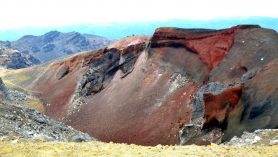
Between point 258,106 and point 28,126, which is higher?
point 258,106

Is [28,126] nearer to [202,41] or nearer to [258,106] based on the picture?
[258,106]

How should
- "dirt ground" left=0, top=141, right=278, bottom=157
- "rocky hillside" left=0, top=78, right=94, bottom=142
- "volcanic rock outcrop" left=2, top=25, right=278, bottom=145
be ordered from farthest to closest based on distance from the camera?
"volcanic rock outcrop" left=2, top=25, right=278, bottom=145 → "rocky hillside" left=0, top=78, right=94, bottom=142 → "dirt ground" left=0, top=141, right=278, bottom=157

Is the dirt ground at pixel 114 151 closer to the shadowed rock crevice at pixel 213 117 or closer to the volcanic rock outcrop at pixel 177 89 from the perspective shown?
the volcanic rock outcrop at pixel 177 89

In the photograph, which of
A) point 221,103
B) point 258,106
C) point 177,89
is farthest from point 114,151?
point 177,89

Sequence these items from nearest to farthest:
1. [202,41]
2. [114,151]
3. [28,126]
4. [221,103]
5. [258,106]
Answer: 1. [114,151]
2. [258,106]
3. [28,126]
4. [221,103]
5. [202,41]

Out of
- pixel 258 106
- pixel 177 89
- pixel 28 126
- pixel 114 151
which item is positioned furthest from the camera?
pixel 177 89

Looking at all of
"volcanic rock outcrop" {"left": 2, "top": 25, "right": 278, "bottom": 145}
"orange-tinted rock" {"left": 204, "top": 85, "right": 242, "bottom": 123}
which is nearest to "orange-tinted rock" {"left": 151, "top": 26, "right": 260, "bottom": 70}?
"volcanic rock outcrop" {"left": 2, "top": 25, "right": 278, "bottom": 145}

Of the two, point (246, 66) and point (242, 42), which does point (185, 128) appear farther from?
point (242, 42)

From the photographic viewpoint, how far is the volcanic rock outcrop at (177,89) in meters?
41.9

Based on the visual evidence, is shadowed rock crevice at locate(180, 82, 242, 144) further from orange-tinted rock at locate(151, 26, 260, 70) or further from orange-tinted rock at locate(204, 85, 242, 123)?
orange-tinted rock at locate(151, 26, 260, 70)

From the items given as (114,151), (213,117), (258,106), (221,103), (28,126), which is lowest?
(28,126)

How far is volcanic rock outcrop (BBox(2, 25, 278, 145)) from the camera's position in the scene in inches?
1649

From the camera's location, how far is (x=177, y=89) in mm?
57719

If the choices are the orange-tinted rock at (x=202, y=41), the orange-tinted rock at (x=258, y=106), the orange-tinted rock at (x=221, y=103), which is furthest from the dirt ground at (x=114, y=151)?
the orange-tinted rock at (x=202, y=41)
